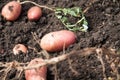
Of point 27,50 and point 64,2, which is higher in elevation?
point 64,2

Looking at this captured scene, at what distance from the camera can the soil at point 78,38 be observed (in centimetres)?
246

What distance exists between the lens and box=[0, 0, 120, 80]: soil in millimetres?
2465

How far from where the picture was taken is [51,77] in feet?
8.30

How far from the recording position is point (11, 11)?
302 cm

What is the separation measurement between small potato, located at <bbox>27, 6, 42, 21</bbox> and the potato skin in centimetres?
10

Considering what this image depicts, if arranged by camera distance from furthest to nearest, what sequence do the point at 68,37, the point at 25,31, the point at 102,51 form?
the point at 25,31 < the point at 68,37 < the point at 102,51

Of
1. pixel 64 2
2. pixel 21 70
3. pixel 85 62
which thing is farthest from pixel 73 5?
pixel 21 70

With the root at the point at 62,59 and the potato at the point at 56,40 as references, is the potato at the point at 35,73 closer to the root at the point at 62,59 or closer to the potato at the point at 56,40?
the root at the point at 62,59

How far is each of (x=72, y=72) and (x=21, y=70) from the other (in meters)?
0.35

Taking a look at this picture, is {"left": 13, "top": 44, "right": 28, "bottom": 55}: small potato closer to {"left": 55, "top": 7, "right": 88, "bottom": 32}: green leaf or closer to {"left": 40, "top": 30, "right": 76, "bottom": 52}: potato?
{"left": 40, "top": 30, "right": 76, "bottom": 52}: potato

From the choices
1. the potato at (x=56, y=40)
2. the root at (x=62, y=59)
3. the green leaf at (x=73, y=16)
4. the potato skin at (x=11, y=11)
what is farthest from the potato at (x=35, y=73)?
the potato skin at (x=11, y=11)

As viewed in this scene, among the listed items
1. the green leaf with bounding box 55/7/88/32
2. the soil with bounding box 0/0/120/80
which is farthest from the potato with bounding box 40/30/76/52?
the green leaf with bounding box 55/7/88/32

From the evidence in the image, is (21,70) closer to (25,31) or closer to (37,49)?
(37,49)

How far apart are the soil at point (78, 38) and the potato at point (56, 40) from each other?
0.05 meters
